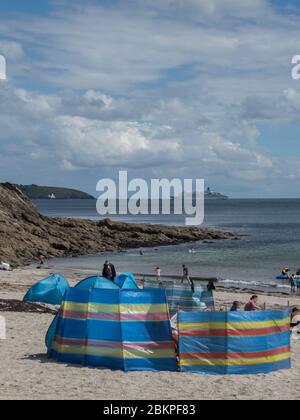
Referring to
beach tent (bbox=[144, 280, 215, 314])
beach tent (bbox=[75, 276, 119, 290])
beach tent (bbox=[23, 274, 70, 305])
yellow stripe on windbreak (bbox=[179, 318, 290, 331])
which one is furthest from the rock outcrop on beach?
yellow stripe on windbreak (bbox=[179, 318, 290, 331])

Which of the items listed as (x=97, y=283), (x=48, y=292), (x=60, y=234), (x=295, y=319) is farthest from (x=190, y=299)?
(x=60, y=234)

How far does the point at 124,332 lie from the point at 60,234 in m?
53.6

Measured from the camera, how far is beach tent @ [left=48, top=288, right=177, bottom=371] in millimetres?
15383

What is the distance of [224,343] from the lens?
600 inches

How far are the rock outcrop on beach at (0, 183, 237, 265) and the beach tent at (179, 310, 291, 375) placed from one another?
39.1 m

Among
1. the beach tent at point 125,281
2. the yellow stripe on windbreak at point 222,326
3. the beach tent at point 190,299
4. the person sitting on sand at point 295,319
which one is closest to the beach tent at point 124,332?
the yellow stripe on windbreak at point 222,326

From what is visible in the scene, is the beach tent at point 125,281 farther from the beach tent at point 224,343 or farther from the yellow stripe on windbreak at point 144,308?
the beach tent at point 224,343

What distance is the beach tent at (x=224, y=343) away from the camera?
1525cm

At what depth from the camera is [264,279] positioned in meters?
47.4

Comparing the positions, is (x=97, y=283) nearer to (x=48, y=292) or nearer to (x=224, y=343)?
(x=48, y=292)

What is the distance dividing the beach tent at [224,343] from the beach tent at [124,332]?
38 centimetres

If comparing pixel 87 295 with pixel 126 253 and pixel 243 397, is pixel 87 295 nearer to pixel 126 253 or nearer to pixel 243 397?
pixel 243 397

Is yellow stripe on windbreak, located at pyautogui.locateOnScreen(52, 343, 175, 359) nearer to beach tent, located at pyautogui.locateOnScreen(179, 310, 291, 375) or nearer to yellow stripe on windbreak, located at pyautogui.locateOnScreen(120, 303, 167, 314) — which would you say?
beach tent, located at pyautogui.locateOnScreen(179, 310, 291, 375)
